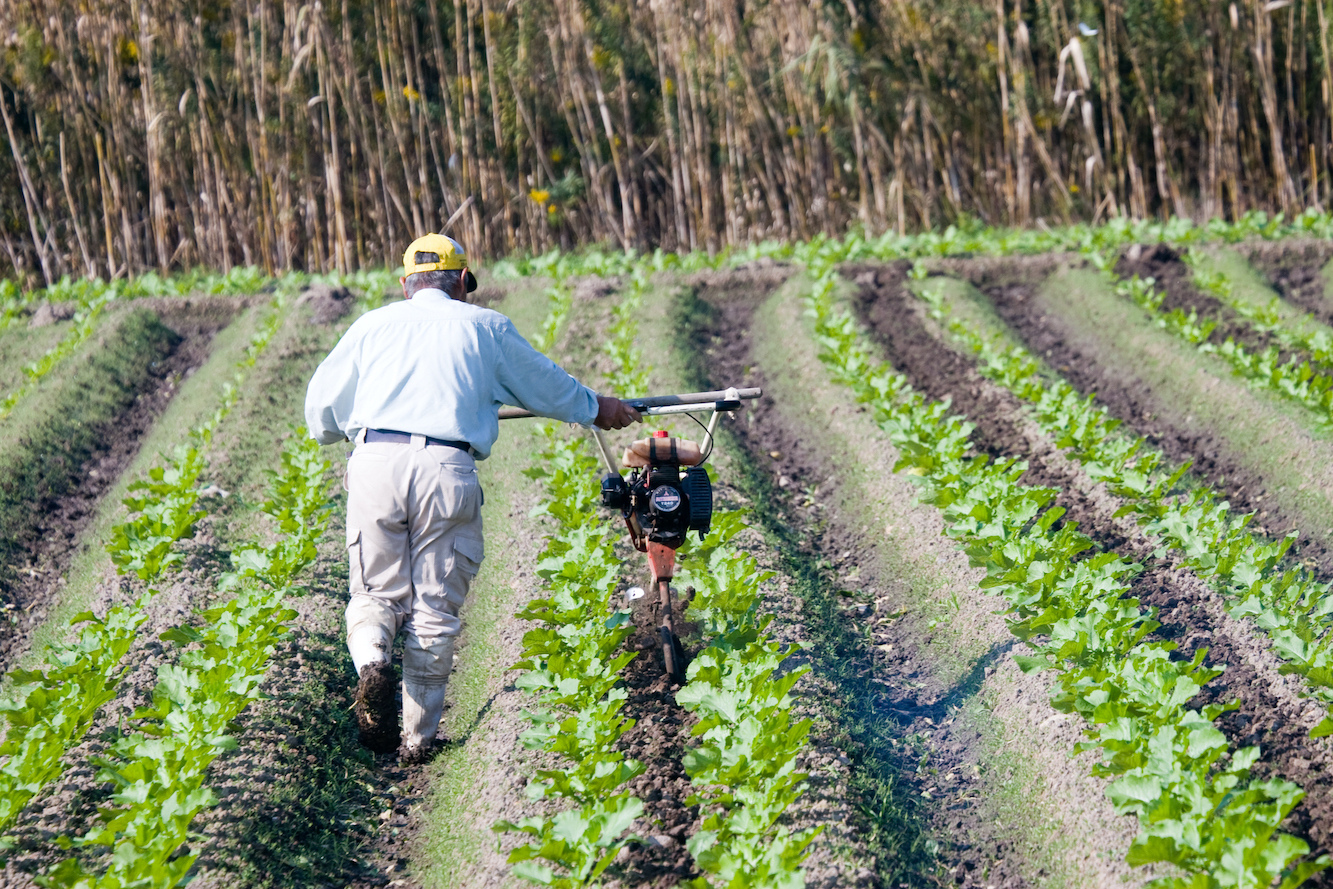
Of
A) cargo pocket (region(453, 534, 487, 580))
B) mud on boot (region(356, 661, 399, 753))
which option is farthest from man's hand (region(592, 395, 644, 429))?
mud on boot (region(356, 661, 399, 753))

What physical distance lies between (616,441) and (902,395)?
1.91 metres

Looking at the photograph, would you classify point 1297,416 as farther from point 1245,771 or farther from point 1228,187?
point 1228,187

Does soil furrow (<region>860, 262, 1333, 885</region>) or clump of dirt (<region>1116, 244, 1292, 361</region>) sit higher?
clump of dirt (<region>1116, 244, 1292, 361</region>)

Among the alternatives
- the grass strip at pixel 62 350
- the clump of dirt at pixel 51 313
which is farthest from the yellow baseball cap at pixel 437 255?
the clump of dirt at pixel 51 313

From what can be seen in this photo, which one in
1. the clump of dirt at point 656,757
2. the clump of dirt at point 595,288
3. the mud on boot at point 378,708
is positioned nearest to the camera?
the clump of dirt at point 656,757

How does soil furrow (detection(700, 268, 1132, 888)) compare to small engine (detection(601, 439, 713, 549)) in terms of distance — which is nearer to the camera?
soil furrow (detection(700, 268, 1132, 888))

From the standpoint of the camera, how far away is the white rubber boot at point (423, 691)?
393cm

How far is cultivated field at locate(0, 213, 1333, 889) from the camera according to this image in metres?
3.34

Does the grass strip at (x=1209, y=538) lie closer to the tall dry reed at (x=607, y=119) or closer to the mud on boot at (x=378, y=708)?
the mud on boot at (x=378, y=708)

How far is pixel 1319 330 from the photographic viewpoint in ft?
25.9

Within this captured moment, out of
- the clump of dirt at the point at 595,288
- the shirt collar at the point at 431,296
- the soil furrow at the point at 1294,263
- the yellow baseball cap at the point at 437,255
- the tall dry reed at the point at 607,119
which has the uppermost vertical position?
the tall dry reed at the point at 607,119

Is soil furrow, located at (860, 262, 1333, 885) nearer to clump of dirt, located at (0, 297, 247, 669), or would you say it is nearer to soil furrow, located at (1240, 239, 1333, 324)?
soil furrow, located at (1240, 239, 1333, 324)

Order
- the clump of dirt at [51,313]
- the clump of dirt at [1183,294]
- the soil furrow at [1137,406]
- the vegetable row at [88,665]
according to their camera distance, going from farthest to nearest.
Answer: the clump of dirt at [51,313], the clump of dirt at [1183,294], the soil furrow at [1137,406], the vegetable row at [88,665]

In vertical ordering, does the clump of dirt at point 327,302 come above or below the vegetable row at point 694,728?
above
